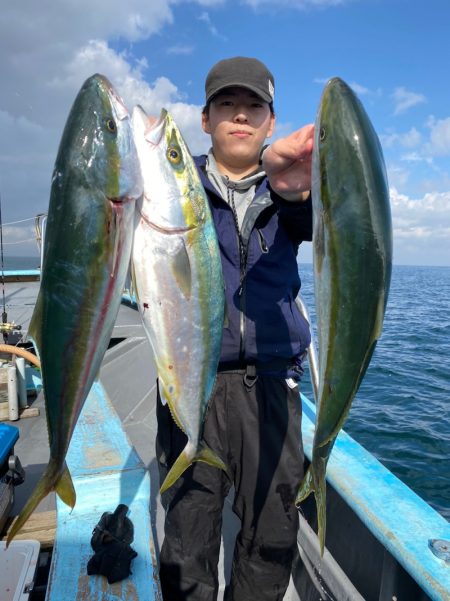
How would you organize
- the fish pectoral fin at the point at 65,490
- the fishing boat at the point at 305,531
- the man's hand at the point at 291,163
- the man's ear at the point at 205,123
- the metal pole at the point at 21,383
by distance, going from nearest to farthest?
1. the fish pectoral fin at the point at 65,490
2. the man's hand at the point at 291,163
3. the fishing boat at the point at 305,531
4. the man's ear at the point at 205,123
5. the metal pole at the point at 21,383

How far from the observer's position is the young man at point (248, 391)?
253 centimetres

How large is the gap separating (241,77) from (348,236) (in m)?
1.36

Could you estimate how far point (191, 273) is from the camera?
5.68 ft

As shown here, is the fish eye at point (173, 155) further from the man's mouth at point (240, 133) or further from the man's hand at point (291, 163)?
the man's mouth at point (240, 133)

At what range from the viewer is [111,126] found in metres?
1.60

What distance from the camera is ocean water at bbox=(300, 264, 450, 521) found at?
771cm

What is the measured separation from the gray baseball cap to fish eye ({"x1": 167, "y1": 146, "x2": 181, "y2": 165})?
934mm

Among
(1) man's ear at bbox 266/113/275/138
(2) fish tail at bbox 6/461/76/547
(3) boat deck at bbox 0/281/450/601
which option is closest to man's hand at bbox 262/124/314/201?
(1) man's ear at bbox 266/113/275/138

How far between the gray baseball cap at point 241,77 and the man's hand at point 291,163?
0.70 metres

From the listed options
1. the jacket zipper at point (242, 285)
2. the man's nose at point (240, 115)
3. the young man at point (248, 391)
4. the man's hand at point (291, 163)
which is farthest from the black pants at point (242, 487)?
the man's nose at point (240, 115)

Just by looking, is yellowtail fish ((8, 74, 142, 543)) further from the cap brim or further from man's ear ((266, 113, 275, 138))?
man's ear ((266, 113, 275, 138))

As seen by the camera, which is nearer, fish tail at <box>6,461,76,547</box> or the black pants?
fish tail at <box>6,461,76,547</box>

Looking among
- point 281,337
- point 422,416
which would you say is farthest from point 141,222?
point 422,416

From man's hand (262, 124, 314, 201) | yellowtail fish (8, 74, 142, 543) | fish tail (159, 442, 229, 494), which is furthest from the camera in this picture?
fish tail (159, 442, 229, 494)
